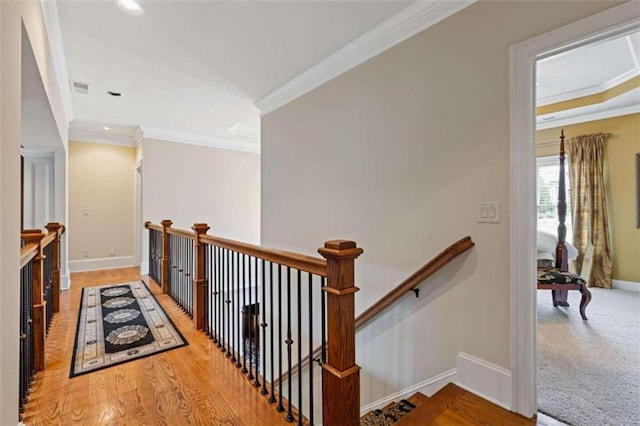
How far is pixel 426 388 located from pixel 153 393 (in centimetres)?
175

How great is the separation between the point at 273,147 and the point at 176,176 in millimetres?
2522

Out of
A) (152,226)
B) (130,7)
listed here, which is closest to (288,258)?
(130,7)

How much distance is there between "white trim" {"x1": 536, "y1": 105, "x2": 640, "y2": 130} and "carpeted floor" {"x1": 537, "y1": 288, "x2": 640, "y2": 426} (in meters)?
2.63

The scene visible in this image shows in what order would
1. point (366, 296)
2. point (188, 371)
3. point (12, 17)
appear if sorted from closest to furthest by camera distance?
point (12, 17) → point (188, 371) → point (366, 296)

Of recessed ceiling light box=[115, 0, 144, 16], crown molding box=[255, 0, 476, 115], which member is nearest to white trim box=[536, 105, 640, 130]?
crown molding box=[255, 0, 476, 115]

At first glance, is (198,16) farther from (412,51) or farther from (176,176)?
(176,176)

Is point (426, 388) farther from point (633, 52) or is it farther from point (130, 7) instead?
point (633, 52)

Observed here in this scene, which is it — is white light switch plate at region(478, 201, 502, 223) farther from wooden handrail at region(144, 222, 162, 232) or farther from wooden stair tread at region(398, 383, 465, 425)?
wooden handrail at region(144, 222, 162, 232)

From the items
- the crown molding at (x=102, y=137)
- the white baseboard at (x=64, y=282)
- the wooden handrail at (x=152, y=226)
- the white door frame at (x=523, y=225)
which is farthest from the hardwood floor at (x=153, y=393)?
the crown molding at (x=102, y=137)

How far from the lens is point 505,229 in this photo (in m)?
1.69

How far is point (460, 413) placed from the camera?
1.62 m

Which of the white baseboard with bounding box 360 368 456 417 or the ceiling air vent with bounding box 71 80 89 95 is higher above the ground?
the ceiling air vent with bounding box 71 80 89 95

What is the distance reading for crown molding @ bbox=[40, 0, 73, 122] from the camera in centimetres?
208

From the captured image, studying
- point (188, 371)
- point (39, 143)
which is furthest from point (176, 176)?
point (188, 371)
